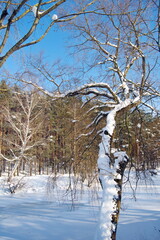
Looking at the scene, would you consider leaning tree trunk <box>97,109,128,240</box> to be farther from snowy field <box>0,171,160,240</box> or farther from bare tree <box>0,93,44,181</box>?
bare tree <box>0,93,44,181</box>

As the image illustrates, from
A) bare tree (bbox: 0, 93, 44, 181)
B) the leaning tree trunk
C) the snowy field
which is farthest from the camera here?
bare tree (bbox: 0, 93, 44, 181)

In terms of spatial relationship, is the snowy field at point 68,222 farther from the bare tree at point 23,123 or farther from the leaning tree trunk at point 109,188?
the bare tree at point 23,123

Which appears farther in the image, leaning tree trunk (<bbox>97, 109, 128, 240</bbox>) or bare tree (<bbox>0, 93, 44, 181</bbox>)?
bare tree (<bbox>0, 93, 44, 181</bbox>)

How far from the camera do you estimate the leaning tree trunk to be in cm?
319

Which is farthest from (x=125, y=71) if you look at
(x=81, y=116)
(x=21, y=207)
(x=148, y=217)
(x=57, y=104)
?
(x=21, y=207)

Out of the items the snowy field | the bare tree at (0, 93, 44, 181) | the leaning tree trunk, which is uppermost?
the bare tree at (0, 93, 44, 181)

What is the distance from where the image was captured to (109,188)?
3348 millimetres

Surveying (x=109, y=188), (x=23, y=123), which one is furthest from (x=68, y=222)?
(x=23, y=123)

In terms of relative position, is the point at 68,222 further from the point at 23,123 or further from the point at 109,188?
the point at 23,123

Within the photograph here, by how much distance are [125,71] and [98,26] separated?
3.70 feet

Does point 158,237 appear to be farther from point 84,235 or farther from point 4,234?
point 4,234

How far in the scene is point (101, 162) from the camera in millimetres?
3436

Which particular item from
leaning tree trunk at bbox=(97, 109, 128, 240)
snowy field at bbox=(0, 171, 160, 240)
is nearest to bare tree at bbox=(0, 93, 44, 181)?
snowy field at bbox=(0, 171, 160, 240)

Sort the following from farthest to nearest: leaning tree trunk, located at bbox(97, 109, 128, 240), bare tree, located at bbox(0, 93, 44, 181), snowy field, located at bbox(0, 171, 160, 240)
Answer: bare tree, located at bbox(0, 93, 44, 181) → snowy field, located at bbox(0, 171, 160, 240) → leaning tree trunk, located at bbox(97, 109, 128, 240)
